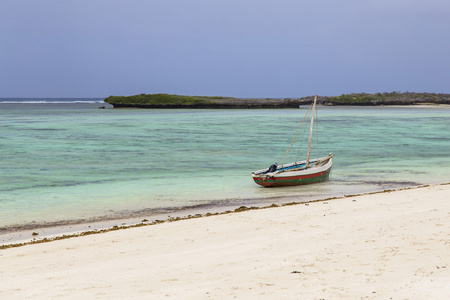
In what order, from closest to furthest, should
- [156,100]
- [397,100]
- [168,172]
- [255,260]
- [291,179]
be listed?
[255,260], [291,179], [168,172], [156,100], [397,100]

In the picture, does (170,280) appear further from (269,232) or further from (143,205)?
(143,205)

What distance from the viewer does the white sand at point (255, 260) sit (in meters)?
7.64

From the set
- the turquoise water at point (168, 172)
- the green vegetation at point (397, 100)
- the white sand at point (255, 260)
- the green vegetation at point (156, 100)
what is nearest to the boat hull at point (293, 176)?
the turquoise water at point (168, 172)

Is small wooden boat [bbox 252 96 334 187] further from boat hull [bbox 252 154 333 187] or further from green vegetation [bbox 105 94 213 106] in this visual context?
green vegetation [bbox 105 94 213 106]

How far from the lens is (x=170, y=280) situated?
8273 mm

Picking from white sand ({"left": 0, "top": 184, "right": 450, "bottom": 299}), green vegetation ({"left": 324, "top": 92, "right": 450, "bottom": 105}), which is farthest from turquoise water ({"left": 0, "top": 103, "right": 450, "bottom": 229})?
green vegetation ({"left": 324, "top": 92, "right": 450, "bottom": 105})

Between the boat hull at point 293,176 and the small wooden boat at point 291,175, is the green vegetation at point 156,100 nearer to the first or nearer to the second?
the small wooden boat at point 291,175

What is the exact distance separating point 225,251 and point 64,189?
13.1 m

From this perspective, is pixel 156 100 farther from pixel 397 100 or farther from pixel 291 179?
pixel 291 179

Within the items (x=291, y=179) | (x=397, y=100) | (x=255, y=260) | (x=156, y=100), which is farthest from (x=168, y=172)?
(x=397, y=100)

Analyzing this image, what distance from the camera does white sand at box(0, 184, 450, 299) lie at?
7.64 meters

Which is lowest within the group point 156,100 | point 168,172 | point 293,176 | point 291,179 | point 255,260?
point 168,172

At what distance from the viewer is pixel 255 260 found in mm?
9312

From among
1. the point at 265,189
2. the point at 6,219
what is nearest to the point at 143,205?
the point at 6,219
